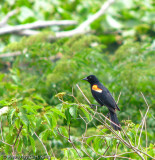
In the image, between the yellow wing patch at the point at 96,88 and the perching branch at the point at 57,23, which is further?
the perching branch at the point at 57,23

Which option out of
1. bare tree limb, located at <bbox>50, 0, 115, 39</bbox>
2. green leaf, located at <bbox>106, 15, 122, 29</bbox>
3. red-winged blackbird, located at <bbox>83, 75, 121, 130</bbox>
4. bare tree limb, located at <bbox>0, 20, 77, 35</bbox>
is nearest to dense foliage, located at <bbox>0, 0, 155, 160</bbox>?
red-winged blackbird, located at <bbox>83, 75, 121, 130</bbox>

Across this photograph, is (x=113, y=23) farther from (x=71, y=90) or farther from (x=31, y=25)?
(x=71, y=90)

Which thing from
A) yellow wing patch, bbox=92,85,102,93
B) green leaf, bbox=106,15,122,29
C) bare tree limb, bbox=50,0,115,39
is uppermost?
yellow wing patch, bbox=92,85,102,93

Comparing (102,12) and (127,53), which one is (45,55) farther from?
(102,12)

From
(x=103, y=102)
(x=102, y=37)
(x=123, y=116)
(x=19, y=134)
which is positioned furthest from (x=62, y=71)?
(x=102, y=37)

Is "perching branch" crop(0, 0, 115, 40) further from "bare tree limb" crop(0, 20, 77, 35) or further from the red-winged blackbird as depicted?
the red-winged blackbird

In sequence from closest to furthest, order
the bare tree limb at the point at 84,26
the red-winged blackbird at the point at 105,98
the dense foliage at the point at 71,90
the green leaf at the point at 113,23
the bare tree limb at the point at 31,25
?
1. the dense foliage at the point at 71,90
2. the red-winged blackbird at the point at 105,98
3. the bare tree limb at the point at 31,25
4. the bare tree limb at the point at 84,26
5. the green leaf at the point at 113,23

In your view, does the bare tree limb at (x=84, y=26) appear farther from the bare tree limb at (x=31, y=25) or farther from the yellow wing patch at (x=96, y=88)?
the yellow wing patch at (x=96, y=88)

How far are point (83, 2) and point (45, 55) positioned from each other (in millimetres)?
6188

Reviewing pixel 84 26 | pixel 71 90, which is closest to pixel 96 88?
pixel 71 90

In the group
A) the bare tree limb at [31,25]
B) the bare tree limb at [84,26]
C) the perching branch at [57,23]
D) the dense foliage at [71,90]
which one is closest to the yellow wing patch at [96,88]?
the dense foliage at [71,90]

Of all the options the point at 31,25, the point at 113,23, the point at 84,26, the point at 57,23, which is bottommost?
the point at 113,23

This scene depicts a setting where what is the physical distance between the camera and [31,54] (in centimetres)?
635

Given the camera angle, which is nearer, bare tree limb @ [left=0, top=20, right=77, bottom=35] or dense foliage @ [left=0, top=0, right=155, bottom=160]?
dense foliage @ [left=0, top=0, right=155, bottom=160]
